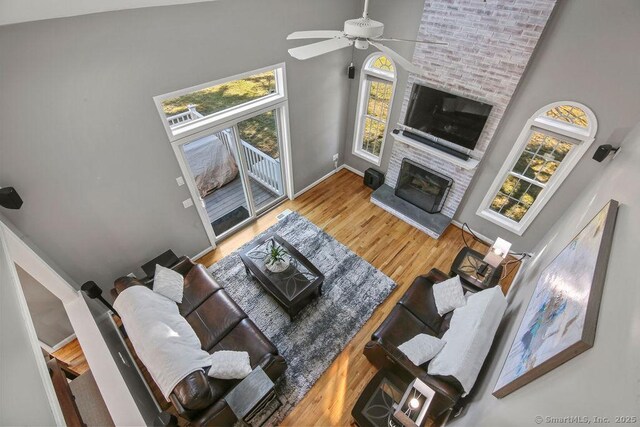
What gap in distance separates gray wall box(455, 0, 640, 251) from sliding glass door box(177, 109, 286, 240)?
3641 millimetres

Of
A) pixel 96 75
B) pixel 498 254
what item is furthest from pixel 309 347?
pixel 96 75

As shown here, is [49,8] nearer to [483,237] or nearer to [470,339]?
[470,339]

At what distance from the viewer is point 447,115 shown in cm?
429

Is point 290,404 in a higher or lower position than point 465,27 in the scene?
lower

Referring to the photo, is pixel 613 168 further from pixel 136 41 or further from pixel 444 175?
pixel 136 41

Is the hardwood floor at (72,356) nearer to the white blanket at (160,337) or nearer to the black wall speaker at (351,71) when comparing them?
the white blanket at (160,337)

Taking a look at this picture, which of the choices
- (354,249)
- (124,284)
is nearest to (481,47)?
(354,249)

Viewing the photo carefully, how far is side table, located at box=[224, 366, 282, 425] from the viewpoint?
257cm

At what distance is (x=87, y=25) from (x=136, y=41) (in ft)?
1.20

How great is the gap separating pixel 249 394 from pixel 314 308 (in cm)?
153

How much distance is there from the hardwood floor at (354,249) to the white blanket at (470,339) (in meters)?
1.12

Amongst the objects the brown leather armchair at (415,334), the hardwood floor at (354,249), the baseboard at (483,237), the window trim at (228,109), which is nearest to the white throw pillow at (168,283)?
the hardwood floor at (354,249)

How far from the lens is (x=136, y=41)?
2617mm

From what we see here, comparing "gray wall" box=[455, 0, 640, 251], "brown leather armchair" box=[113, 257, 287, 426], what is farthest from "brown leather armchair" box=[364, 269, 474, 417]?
"gray wall" box=[455, 0, 640, 251]
